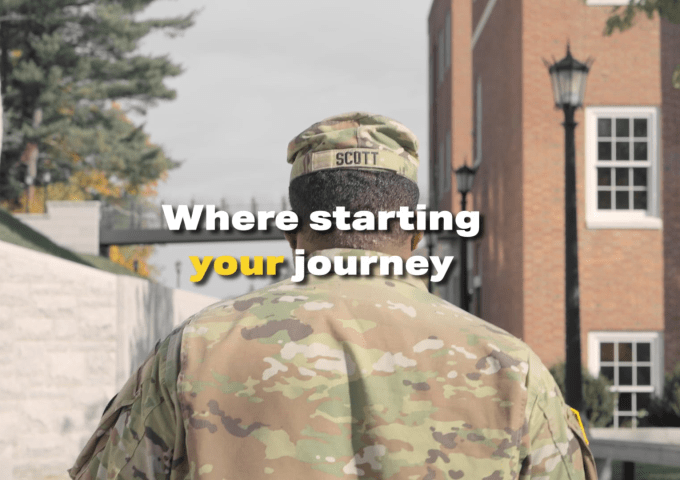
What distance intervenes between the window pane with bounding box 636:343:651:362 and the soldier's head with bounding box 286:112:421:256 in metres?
15.4

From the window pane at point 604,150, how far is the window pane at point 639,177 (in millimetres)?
574

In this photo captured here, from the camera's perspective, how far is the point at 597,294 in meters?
16.4

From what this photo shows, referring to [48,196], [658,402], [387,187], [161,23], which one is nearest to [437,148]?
[161,23]

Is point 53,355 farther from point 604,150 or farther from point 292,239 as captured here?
point 604,150

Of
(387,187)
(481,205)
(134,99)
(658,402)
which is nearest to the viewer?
(387,187)

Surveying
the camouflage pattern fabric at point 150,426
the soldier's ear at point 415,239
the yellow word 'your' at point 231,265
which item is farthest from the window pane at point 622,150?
the camouflage pattern fabric at point 150,426

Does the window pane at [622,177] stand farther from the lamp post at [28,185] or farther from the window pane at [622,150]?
the lamp post at [28,185]

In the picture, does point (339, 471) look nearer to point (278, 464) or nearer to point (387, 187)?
point (278, 464)

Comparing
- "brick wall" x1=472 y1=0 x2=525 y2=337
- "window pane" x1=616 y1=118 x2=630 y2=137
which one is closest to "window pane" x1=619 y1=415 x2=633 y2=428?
"brick wall" x1=472 y1=0 x2=525 y2=337

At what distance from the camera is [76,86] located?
3706cm

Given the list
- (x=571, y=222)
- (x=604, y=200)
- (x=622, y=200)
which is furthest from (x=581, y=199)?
(x=571, y=222)

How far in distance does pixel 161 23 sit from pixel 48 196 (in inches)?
383

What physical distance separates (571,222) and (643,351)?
8080mm

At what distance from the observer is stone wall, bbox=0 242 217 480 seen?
816 cm
